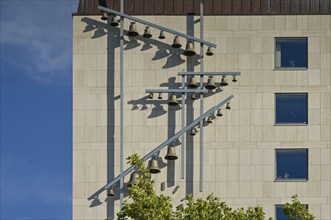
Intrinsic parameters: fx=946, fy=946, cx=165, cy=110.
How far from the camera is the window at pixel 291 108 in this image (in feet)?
151

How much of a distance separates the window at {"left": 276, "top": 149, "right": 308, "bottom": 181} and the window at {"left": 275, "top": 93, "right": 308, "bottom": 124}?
1469 millimetres

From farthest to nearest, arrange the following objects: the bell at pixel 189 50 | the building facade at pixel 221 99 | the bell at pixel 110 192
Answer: the bell at pixel 189 50, the building facade at pixel 221 99, the bell at pixel 110 192

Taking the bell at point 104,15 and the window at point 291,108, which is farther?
the bell at point 104,15

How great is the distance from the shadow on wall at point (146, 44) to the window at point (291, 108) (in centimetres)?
450

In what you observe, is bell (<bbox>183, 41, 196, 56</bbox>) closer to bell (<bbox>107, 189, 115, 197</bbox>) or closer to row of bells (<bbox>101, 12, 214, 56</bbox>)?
row of bells (<bbox>101, 12, 214, 56</bbox>)

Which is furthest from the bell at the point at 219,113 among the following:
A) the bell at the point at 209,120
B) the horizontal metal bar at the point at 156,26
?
the horizontal metal bar at the point at 156,26

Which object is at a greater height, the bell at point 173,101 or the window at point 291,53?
the window at point 291,53

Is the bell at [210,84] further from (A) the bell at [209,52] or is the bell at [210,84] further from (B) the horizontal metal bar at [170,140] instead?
(A) the bell at [209,52]

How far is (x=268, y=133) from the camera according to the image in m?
45.8

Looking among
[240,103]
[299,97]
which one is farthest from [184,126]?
[299,97]

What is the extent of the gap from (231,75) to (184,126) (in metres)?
3.43

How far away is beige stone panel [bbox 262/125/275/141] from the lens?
→ 45750 mm

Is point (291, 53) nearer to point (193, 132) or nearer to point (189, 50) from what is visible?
point (189, 50)

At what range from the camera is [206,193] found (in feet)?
148
